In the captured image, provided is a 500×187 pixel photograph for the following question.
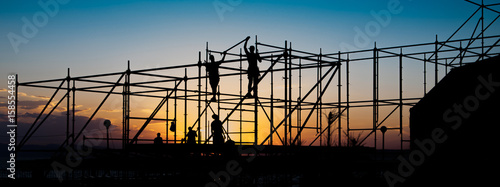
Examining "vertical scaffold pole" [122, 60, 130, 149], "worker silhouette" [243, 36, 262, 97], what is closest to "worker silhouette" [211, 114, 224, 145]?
"worker silhouette" [243, 36, 262, 97]

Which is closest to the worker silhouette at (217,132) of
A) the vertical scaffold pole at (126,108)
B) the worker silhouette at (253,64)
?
the worker silhouette at (253,64)

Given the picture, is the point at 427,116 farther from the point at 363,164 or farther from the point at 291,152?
the point at 291,152

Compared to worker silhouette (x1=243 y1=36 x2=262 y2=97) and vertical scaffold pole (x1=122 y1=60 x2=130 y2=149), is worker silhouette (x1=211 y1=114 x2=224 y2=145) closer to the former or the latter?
worker silhouette (x1=243 y1=36 x2=262 y2=97)

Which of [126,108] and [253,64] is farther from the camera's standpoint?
[126,108]

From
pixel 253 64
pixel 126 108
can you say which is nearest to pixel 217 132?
pixel 253 64

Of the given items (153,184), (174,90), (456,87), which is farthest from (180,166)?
(456,87)

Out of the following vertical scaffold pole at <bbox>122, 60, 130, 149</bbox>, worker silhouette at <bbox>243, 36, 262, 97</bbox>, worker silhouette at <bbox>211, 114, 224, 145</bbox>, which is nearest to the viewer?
→ worker silhouette at <bbox>211, 114, 224, 145</bbox>

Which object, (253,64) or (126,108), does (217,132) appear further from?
(126,108)

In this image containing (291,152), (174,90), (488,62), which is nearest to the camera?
(488,62)

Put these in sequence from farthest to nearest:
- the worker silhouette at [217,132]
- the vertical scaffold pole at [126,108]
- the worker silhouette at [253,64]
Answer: the vertical scaffold pole at [126,108] → the worker silhouette at [253,64] → the worker silhouette at [217,132]

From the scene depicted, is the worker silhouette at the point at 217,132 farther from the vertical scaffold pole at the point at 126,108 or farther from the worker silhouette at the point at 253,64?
the vertical scaffold pole at the point at 126,108

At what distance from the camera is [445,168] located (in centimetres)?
1576

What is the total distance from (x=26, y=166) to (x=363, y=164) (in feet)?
39.1

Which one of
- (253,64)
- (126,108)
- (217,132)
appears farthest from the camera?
(126,108)
